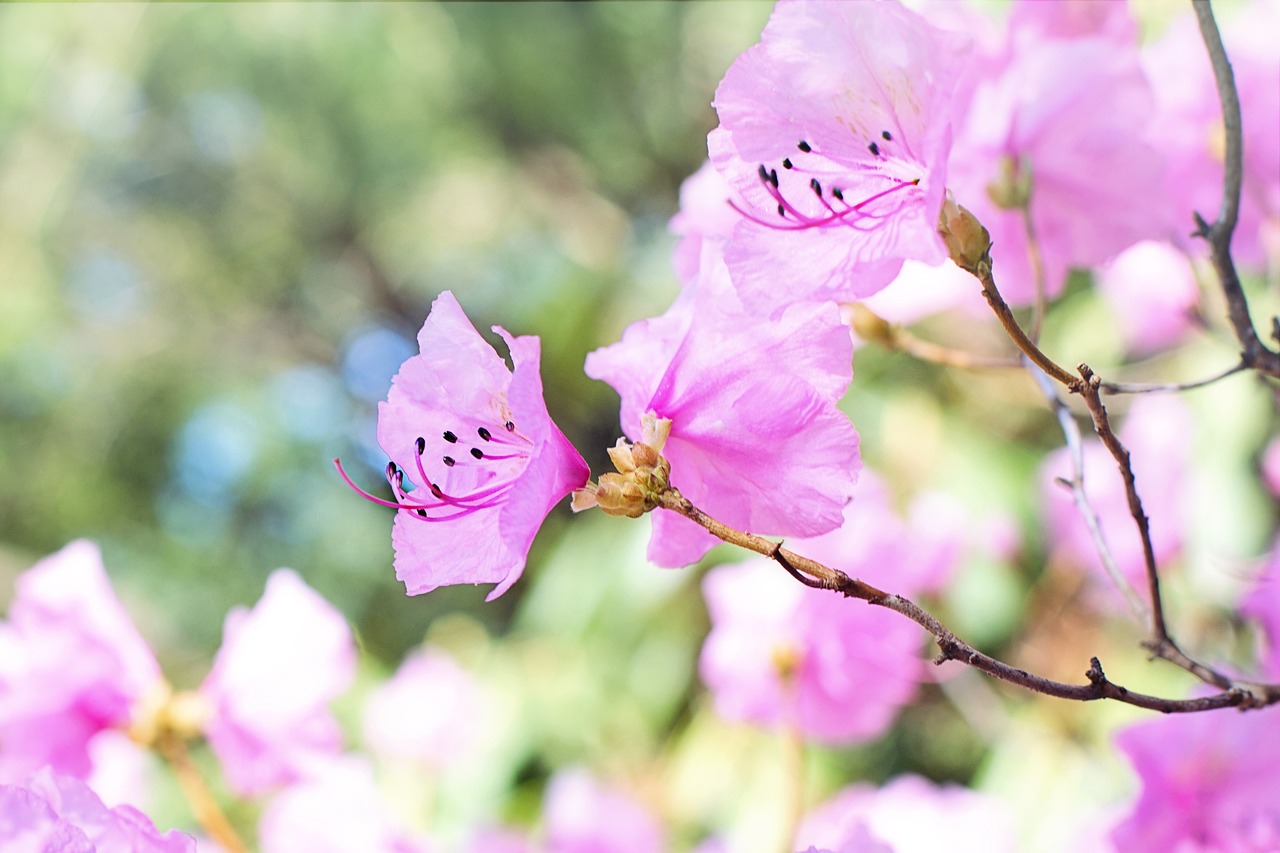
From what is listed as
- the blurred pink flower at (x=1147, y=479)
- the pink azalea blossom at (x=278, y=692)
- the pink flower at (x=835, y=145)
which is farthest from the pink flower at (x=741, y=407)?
the blurred pink flower at (x=1147, y=479)

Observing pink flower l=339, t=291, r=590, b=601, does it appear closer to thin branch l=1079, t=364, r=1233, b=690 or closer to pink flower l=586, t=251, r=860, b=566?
pink flower l=586, t=251, r=860, b=566

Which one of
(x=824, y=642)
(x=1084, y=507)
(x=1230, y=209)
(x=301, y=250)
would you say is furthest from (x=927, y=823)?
(x=301, y=250)

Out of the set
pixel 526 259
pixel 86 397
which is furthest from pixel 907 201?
pixel 86 397

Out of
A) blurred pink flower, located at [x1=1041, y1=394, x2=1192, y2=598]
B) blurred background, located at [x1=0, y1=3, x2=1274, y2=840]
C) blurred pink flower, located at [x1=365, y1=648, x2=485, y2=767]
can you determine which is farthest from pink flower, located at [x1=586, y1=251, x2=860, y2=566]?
blurred background, located at [x1=0, y1=3, x2=1274, y2=840]

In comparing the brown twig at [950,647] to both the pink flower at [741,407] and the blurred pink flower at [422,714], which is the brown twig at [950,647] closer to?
the pink flower at [741,407]

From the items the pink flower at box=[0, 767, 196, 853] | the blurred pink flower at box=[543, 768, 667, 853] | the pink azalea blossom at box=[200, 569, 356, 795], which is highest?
the pink flower at box=[0, 767, 196, 853]
